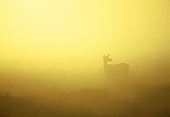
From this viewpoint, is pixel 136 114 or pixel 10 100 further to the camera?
pixel 136 114

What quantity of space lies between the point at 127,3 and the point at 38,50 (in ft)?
2.65

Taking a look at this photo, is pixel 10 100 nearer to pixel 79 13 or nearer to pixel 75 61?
pixel 75 61

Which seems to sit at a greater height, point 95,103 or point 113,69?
point 113,69

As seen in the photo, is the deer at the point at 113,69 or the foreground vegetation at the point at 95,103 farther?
the deer at the point at 113,69

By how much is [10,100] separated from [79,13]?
33.1 inches

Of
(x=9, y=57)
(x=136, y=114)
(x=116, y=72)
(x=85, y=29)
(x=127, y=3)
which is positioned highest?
(x=127, y=3)

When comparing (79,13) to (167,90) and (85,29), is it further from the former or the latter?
(167,90)

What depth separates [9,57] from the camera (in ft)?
6.96

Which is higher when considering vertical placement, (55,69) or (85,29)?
(85,29)

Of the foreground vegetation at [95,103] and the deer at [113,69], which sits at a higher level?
the deer at [113,69]

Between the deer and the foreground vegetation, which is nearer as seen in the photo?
the foreground vegetation

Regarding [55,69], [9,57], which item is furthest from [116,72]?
[9,57]

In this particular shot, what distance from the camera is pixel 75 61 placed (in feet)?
7.15

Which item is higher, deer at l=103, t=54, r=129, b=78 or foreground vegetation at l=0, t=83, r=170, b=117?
deer at l=103, t=54, r=129, b=78
